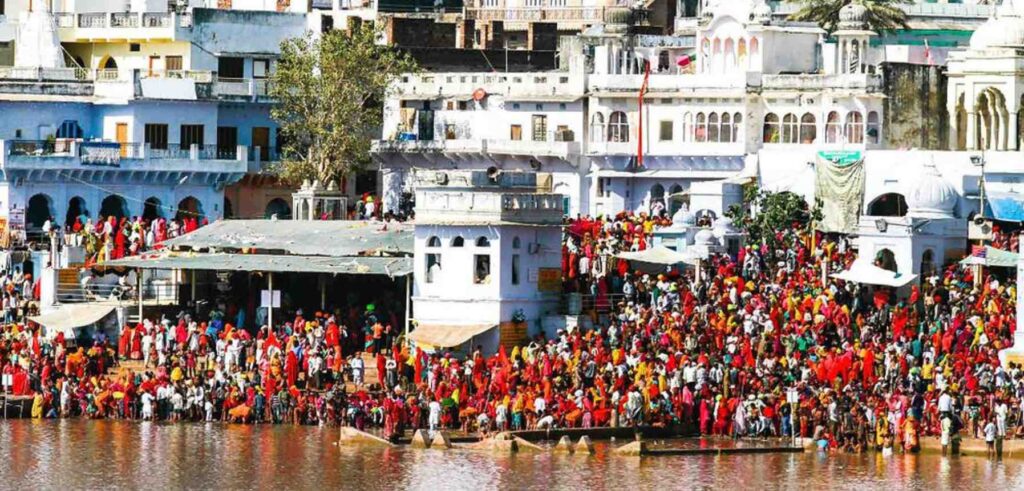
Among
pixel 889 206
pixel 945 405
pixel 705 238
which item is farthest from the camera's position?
pixel 889 206

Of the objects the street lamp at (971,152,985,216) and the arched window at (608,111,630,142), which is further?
the arched window at (608,111,630,142)

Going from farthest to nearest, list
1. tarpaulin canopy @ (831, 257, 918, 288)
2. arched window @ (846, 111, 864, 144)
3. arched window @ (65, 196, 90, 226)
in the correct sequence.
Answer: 1. arched window @ (65, 196, 90, 226)
2. arched window @ (846, 111, 864, 144)
3. tarpaulin canopy @ (831, 257, 918, 288)

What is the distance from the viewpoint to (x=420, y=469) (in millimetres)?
67125

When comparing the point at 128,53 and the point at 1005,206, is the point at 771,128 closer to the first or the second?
the point at 1005,206

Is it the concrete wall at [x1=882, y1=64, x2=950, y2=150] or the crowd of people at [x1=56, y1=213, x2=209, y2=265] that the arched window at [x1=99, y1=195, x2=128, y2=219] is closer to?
the crowd of people at [x1=56, y1=213, x2=209, y2=265]

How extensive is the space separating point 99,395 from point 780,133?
2164 centimetres

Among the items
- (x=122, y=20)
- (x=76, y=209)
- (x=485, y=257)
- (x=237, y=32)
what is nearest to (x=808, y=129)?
(x=485, y=257)

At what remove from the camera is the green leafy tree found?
81.0 meters

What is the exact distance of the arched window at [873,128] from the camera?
287 feet

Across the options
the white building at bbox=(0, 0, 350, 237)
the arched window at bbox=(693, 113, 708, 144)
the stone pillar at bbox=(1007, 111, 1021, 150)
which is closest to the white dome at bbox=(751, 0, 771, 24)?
the arched window at bbox=(693, 113, 708, 144)

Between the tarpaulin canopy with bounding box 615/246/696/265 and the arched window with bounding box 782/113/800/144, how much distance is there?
34.0ft

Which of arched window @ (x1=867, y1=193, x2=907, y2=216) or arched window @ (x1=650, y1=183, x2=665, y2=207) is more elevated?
arched window @ (x1=650, y1=183, x2=665, y2=207)

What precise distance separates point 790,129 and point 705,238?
10.2m

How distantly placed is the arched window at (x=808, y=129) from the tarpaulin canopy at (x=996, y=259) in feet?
42.0
